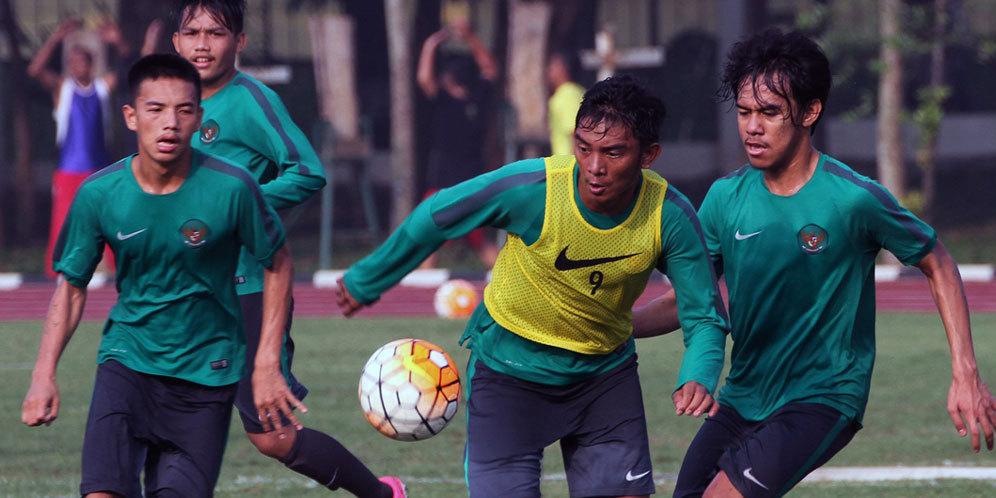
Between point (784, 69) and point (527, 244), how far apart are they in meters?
1.02

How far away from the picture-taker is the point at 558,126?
656 inches

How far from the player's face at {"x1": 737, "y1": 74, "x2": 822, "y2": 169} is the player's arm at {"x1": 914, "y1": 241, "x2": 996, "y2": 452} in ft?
1.98

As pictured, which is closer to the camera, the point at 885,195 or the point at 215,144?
the point at 885,195

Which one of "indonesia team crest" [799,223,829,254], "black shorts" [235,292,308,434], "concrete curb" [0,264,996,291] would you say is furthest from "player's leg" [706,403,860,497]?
"concrete curb" [0,264,996,291]

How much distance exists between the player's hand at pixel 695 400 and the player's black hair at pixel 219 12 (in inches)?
98.5

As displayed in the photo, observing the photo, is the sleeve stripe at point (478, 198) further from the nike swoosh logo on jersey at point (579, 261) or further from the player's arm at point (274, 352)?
the player's arm at point (274, 352)

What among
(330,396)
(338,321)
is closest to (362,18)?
(338,321)

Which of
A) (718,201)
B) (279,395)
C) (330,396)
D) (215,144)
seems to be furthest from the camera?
(330,396)

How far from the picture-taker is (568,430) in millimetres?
5230

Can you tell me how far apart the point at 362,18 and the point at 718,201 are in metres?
19.5

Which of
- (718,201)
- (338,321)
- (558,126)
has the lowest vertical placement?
(338,321)

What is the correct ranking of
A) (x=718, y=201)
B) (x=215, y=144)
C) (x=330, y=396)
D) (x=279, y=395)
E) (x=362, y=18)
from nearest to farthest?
1. (x=279, y=395)
2. (x=718, y=201)
3. (x=215, y=144)
4. (x=330, y=396)
5. (x=362, y=18)

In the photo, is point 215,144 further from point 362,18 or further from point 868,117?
point 868,117

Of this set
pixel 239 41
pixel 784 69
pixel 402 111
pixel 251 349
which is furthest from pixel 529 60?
pixel 784 69
